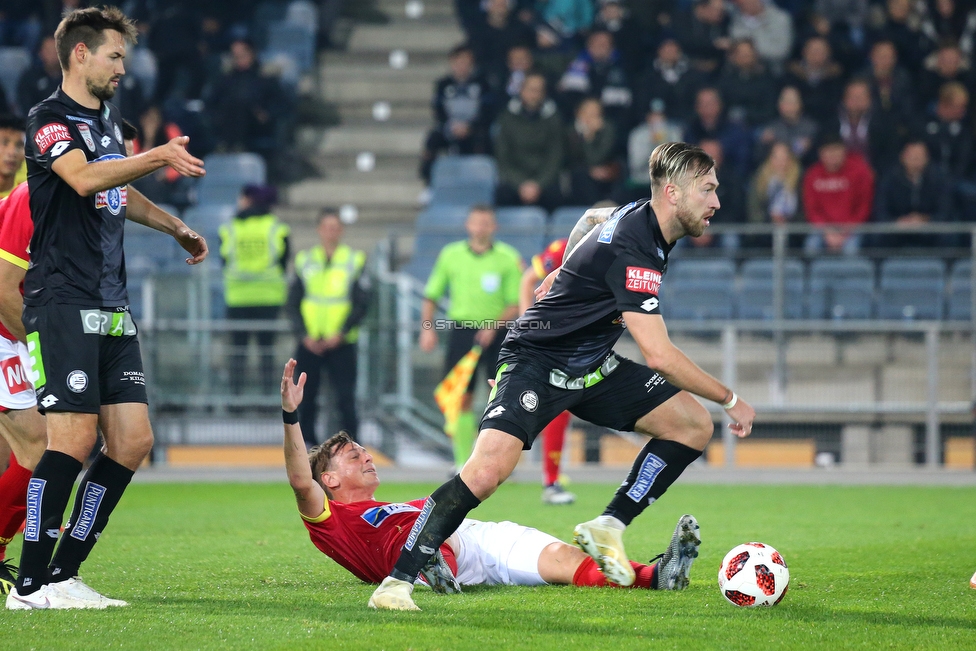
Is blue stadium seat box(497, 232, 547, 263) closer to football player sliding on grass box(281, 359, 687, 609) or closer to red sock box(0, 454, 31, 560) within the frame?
football player sliding on grass box(281, 359, 687, 609)

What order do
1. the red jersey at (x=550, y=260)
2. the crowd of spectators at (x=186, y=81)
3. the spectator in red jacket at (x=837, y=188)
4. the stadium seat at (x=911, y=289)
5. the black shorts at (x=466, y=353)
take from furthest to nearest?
the crowd of spectators at (x=186, y=81)
the spectator in red jacket at (x=837, y=188)
the stadium seat at (x=911, y=289)
the black shorts at (x=466, y=353)
the red jersey at (x=550, y=260)

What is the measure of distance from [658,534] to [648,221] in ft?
10.1

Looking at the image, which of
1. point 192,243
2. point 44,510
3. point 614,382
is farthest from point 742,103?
point 44,510

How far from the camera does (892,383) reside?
12445mm

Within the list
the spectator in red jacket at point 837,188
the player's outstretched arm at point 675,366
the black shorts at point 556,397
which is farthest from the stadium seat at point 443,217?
the player's outstretched arm at point 675,366

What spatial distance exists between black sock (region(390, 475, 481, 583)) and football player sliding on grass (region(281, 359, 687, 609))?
1.46 ft

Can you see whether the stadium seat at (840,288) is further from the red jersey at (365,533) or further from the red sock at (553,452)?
the red jersey at (365,533)

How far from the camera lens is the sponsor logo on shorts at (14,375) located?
18.7ft

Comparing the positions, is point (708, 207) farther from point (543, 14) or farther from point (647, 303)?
point (543, 14)

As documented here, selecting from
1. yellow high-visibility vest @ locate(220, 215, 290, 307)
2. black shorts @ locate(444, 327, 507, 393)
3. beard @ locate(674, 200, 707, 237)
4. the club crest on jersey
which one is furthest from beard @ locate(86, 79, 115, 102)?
yellow high-visibility vest @ locate(220, 215, 290, 307)

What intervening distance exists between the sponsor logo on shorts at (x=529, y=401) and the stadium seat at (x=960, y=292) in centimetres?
903

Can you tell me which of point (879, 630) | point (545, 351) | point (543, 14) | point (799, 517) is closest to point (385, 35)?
point (543, 14)

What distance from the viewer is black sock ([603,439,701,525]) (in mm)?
5254

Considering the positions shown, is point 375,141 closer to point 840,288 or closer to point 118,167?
point 840,288
